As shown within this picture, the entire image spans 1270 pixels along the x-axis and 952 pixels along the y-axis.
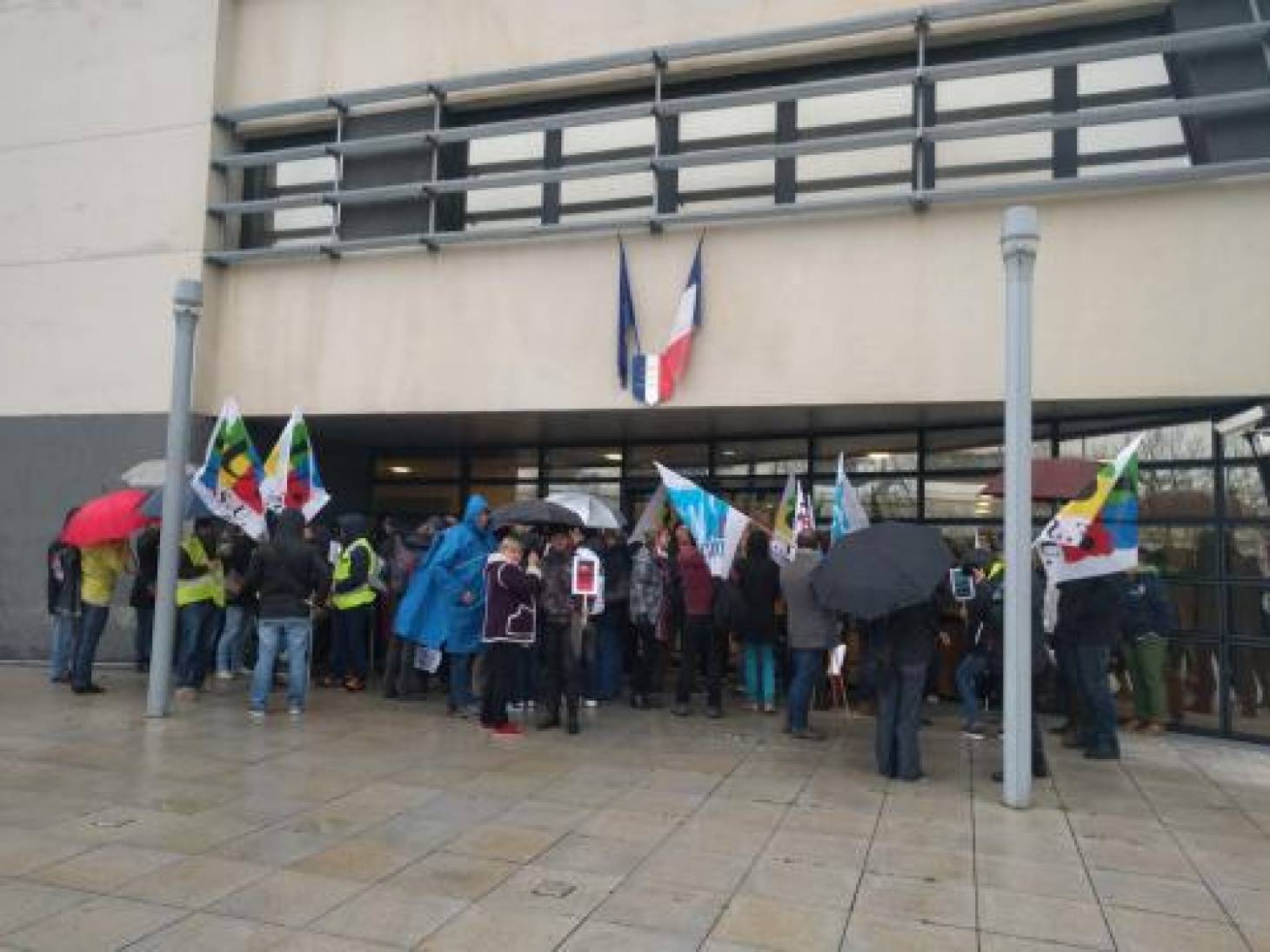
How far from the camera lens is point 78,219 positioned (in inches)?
512

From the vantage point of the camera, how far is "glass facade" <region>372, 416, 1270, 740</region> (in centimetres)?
967

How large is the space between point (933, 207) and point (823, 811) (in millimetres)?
5995

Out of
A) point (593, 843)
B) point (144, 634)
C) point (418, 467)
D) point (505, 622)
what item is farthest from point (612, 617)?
point (418, 467)

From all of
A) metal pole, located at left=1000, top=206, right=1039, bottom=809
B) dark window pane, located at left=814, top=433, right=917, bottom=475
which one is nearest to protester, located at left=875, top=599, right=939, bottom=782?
metal pole, located at left=1000, top=206, right=1039, bottom=809

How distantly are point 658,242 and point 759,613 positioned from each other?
13.1 ft

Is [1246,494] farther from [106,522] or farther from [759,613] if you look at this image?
[106,522]

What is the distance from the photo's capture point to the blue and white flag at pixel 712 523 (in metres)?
9.11

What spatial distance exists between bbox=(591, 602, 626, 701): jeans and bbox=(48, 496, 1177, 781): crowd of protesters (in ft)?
0.07

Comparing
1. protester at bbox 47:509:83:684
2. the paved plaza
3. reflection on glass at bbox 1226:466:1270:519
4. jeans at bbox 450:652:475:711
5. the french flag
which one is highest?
the french flag

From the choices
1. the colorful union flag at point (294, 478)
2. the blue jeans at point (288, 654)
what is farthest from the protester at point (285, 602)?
the colorful union flag at point (294, 478)

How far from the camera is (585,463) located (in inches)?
559

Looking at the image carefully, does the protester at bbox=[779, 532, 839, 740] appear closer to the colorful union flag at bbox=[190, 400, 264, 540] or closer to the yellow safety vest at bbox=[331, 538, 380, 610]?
the yellow safety vest at bbox=[331, 538, 380, 610]

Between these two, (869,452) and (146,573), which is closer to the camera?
(146,573)

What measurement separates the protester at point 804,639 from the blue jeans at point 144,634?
693cm
